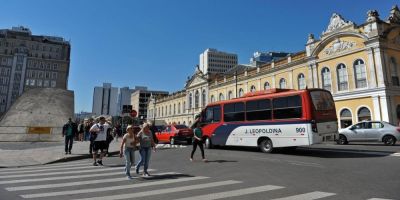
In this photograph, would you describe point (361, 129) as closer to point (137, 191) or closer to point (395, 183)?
point (395, 183)

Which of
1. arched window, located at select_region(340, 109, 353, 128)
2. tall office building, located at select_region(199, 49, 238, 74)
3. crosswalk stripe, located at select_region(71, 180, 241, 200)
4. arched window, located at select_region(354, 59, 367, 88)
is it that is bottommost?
crosswalk stripe, located at select_region(71, 180, 241, 200)

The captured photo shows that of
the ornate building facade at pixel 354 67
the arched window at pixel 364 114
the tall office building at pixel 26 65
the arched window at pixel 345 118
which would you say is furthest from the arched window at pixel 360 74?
the tall office building at pixel 26 65

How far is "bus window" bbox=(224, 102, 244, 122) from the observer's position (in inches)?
628

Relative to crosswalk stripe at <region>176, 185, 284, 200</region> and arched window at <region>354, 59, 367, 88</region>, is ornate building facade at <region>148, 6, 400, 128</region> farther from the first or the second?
crosswalk stripe at <region>176, 185, 284, 200</region>

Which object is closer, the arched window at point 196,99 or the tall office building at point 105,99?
the arched window at point 196,99

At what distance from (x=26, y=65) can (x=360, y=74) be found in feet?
345

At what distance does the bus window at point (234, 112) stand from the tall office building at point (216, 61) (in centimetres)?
11158

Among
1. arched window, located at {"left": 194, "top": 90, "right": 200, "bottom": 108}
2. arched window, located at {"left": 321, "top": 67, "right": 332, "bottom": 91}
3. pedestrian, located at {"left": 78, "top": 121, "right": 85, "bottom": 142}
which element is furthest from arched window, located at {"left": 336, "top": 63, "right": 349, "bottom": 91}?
arched window, located at {"left": 194, "top": 90, "right": 200, "bottom": 108}

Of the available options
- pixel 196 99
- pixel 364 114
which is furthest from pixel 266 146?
pixel 196 99

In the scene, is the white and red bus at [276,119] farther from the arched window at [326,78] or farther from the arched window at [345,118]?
the arched window at [326,78]

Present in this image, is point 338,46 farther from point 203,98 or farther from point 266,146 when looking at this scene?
point 203,98

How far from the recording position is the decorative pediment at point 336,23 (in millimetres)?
30312

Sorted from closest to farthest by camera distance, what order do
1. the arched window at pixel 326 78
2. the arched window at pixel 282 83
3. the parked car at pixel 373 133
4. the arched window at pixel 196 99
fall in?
1. the parked car at pixel 373 133
2. the arched window at pixel 326 78
3. the arched window at pixel 282 83
4. the arched window at pixel 196 99

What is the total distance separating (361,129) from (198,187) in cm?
1692
